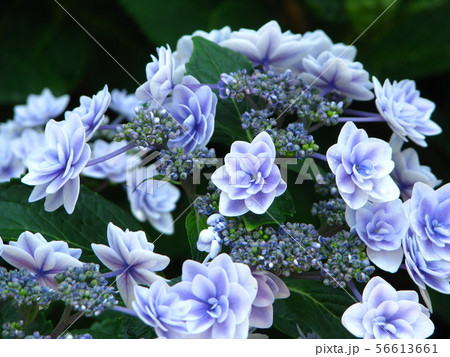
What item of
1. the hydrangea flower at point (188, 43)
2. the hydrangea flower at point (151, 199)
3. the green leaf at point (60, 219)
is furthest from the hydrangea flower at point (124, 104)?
the green leaf at point (60, 219)

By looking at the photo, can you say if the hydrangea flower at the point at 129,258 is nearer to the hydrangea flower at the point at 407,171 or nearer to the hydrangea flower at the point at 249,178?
the hydrangea flower at the point at 249,178

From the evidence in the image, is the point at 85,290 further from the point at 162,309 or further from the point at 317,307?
the point at 317,307

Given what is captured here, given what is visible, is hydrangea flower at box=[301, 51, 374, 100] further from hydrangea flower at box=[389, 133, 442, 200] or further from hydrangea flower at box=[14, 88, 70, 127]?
hydrangea flower at box=[14, 88, 70, 127]

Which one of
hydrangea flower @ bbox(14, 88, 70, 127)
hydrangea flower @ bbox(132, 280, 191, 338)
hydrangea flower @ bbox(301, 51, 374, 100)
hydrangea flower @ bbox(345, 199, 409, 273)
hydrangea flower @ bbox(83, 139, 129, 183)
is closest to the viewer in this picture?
hydrangea flower @ bbox(132, 280, 191, 338)

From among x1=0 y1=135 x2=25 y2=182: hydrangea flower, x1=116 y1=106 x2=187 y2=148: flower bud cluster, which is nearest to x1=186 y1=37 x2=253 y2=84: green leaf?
x1=116 y1=106 x2=187 y2=148: flower bud cluster

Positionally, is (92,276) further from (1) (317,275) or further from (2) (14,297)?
(1) (317,275)

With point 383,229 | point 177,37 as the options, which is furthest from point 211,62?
point 177,37
